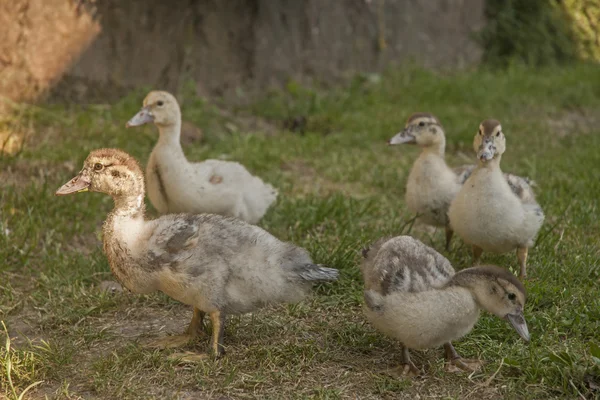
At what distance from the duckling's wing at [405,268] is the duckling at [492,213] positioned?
3.15 feet

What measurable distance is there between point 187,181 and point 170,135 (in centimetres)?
46

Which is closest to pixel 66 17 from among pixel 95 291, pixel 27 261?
pixel 27 261

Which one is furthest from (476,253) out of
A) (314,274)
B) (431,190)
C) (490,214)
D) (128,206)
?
(128,206)

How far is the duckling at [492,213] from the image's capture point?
204 inches

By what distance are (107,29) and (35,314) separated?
429 centimetres

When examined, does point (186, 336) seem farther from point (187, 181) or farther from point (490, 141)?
point (490, 141)

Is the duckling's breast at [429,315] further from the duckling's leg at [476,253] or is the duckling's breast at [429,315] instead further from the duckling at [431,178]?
the duckling at [431,178]

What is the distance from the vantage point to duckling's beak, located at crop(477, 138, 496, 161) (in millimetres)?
5285

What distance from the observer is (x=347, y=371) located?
4.16 metres

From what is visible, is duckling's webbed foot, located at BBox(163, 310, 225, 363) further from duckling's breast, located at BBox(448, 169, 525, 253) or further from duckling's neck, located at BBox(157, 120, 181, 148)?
duckling's neck, located at BBox(157, 120, 181, 148)

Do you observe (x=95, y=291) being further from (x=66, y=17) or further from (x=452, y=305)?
(x=66, y=17)

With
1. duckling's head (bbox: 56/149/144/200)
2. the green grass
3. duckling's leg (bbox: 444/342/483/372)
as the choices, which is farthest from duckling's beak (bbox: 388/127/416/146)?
duckling's head (bbox: 56/149/144/200)

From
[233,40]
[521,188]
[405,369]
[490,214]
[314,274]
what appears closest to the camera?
[405,369]

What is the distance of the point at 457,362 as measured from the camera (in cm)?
419
